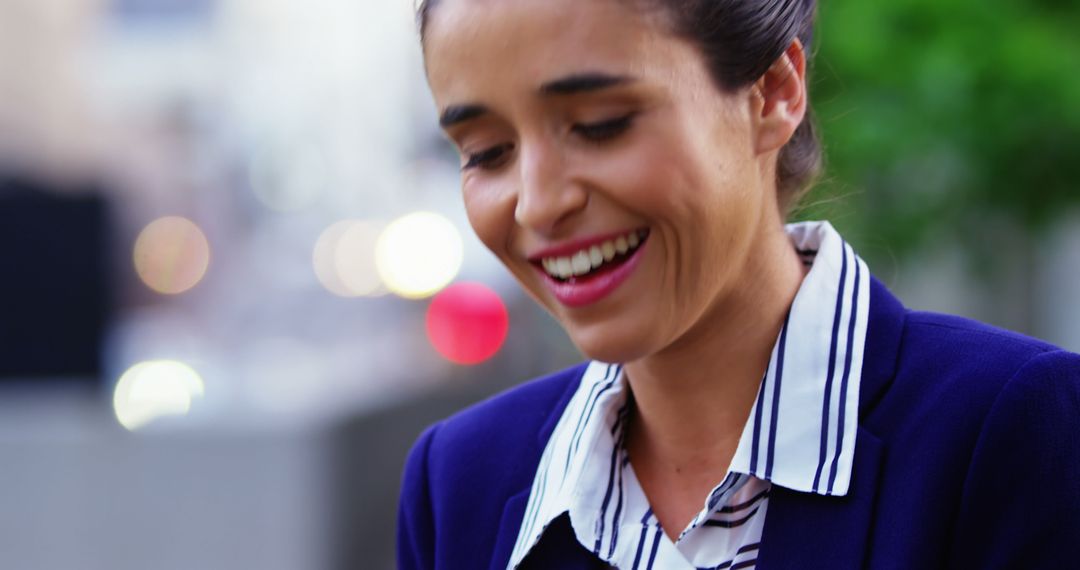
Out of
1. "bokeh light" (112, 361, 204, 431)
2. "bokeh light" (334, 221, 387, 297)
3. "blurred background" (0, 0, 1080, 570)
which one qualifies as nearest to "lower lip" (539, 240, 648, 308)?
"blurred background" (0, 0, 1080, 570)

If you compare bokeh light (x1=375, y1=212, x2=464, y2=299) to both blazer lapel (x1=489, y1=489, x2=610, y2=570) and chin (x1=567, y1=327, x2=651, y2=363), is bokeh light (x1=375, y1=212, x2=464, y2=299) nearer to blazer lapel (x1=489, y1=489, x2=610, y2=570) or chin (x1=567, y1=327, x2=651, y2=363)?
blazer lapel (x1=489, y1=489, x2=610, y2=570)

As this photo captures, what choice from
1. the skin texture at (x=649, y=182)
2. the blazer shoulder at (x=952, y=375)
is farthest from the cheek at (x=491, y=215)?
the blazer shoulder at (x=952, y=375)

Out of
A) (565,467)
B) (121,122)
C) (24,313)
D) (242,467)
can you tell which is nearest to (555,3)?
(565,467)

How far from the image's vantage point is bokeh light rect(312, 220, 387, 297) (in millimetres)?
21922

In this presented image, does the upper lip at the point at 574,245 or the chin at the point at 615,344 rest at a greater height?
the upper lip at the point at 574,245

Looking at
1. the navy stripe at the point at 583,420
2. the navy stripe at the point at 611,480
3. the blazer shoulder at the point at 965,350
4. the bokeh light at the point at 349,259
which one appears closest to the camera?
the blazer shoulder at the point at 965,350

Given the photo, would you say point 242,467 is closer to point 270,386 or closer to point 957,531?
point 270,386

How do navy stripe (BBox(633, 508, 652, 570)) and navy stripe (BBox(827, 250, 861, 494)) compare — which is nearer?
navy stripe (BBox(827, 250, 861, 494))

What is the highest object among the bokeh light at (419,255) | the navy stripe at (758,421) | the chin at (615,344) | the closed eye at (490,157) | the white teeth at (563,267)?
the bokeh light at (419,255)

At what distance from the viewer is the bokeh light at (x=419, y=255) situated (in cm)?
1989

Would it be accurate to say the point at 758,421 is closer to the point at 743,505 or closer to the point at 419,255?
the point at 743,505

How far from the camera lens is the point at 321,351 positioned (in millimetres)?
14477

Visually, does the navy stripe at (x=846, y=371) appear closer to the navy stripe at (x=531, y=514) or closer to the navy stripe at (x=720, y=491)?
the navy stripe at (x=720, y=491)

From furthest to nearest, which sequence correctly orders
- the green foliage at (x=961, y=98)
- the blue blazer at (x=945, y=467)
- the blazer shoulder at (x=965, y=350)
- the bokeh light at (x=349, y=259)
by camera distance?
the bokeh light at (x=349, y=259)
the green foliage at (x=961, y=98)
the blazer shoulder at (x=965, y=350)
the blue blazer at (x=945, y=467)
